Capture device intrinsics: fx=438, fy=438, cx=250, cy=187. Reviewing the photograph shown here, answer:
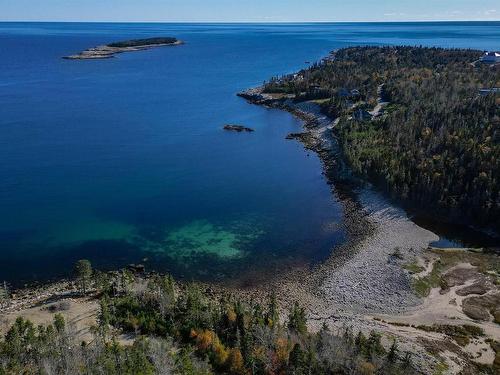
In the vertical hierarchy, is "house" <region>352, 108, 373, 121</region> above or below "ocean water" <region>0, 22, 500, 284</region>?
above

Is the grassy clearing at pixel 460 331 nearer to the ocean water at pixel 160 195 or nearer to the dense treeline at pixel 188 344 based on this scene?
the dense treeline at pixel 188 344

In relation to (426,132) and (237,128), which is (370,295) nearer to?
(426,132)

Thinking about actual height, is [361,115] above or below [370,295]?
above

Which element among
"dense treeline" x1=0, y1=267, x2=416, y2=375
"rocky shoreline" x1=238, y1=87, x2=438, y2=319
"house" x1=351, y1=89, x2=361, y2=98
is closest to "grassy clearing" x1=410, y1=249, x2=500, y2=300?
"rocky shoreline" x1=238, y1=87, x2=438, y2=319

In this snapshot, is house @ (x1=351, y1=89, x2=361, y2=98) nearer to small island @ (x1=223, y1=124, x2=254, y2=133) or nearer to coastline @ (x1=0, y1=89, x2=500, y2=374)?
small island @ (x1=223, y1=124, x2=254, y2=133)

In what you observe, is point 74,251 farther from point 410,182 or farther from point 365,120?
point 365,120

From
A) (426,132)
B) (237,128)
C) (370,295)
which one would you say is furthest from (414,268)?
(237,128)

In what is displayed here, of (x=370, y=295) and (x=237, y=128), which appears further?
(x=237, y=128)
